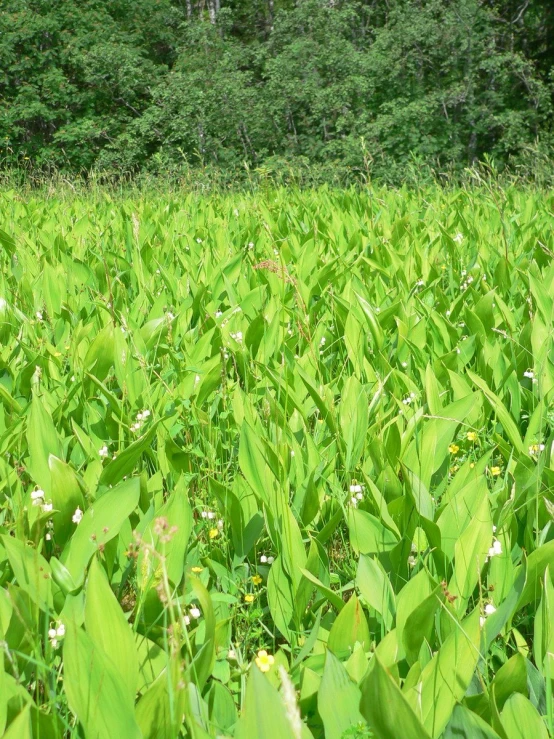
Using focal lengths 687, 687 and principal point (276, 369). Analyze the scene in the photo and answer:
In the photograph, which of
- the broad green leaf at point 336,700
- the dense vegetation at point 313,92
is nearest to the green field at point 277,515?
the broad green leaf at point 336,700

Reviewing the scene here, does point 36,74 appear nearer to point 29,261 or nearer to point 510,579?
point 29,261

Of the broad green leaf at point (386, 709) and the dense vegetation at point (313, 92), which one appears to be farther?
the dense vegetation at point (313, 92)

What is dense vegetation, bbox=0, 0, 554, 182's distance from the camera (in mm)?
15984

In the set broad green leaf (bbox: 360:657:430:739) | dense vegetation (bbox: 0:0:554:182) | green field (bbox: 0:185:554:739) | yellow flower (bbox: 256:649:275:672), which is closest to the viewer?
broad green leaf (bbox: 360:657:430:739)

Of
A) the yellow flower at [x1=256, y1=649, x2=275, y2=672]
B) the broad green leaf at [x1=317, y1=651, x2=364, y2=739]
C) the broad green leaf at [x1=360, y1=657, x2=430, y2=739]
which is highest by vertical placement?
the broad green leaf at [x1=360, y1=657, x2=430, y2=739]

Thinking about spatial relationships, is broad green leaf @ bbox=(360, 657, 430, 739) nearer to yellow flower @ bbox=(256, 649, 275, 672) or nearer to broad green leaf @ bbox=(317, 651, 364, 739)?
broad green leaf @ bbox=(317, 651, 364, 739)

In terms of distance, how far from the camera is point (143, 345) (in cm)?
229

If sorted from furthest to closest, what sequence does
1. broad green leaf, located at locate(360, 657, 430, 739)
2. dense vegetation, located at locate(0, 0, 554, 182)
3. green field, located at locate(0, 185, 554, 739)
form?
1. dense vegetation, located at locate(0, 0, 554, 182)
2. green field, located at locate(0, 185, 554, 739)
3. broad green leaf, located at locate(360, 657, 430, 739)

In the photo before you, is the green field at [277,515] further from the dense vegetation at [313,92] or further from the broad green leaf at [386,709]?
the dense vegetation at [313,92]

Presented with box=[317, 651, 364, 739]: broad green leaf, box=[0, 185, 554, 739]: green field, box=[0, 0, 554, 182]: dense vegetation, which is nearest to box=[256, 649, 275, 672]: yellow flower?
box=[0, 185, 554, 739]: green field

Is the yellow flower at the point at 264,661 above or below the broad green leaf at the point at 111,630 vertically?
below

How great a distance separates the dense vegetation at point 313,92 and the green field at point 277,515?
11481 millimetres

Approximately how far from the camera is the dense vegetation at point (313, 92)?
1598 cm

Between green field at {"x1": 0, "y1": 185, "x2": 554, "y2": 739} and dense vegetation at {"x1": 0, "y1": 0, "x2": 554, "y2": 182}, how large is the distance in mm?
Answer: 11481
